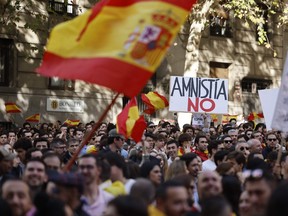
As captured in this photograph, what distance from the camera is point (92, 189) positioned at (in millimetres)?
6719

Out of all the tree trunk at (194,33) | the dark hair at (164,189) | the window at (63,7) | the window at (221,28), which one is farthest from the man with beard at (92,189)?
the window at (221,28)

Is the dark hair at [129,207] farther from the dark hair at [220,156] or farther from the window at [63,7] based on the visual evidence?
the window at [63,7]

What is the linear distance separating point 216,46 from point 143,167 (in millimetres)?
20409

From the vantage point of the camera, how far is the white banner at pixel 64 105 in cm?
2377

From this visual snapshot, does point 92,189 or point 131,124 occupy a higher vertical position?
point 131,124

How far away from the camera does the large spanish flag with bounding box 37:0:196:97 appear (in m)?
6.79

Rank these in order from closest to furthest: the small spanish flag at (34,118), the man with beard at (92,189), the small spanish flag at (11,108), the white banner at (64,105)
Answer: the man with beard at (92,189)
the small spanish flag at (11,108)
the small spanish flag at (34,118)
the white banner at (64,105)

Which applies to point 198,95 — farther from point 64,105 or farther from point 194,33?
point 64,105

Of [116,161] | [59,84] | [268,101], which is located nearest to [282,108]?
[116,161]

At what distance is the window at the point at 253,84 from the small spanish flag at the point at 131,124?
17.7 metres

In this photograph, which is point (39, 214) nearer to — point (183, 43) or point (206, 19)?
point (206, 19)

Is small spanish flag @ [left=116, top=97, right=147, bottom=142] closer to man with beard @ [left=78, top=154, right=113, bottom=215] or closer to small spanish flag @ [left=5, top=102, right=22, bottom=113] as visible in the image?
man with beard @ [left=78, top=154, right=113, bottom=215]

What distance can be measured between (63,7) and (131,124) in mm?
13141

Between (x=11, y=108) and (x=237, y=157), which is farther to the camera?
(x=11, y=108)
